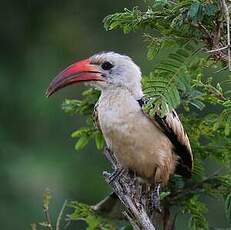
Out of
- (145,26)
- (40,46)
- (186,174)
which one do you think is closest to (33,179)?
(40,46)

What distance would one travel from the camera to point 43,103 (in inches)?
472

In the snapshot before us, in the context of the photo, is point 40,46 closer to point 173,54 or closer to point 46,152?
point 46,152

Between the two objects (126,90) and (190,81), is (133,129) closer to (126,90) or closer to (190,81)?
(126,90)

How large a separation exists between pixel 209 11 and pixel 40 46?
332 inches

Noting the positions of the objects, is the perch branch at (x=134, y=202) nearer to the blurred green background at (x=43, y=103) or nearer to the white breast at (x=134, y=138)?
the white breast at (x=134, y=138)

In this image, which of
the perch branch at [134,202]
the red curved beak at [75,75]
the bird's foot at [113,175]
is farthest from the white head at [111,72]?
the perch branch at [134,202]

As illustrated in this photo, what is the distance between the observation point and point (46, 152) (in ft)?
39.2

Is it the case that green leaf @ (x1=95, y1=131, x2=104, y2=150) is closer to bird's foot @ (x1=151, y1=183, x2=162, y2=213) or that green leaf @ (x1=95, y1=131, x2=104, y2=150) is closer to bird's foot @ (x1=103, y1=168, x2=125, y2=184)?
bird's foot @ (x1=103, y1=168, x2=125, y2=184)

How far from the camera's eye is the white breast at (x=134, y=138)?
19.0ft

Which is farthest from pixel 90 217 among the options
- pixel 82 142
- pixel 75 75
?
pixel 75 75

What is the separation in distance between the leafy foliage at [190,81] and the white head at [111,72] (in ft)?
1.05

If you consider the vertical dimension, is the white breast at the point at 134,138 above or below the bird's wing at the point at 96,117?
below

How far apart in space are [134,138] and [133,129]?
0.06 meters

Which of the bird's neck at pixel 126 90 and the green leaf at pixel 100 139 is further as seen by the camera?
A: the green leaf at pixel 100 139
